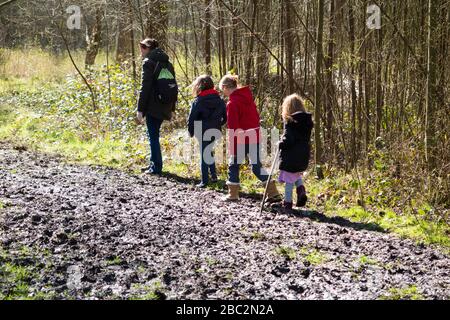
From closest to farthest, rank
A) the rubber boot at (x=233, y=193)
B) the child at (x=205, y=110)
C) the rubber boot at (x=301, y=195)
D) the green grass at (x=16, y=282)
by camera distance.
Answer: the green grass at (x=16, y=282) → the rubber boot at (x=301, y=195) → the rubber boot at (x=233, y=193) → the child at (x=205, y=110)

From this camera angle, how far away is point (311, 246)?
5973mm

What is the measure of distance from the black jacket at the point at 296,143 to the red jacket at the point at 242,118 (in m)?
0.68

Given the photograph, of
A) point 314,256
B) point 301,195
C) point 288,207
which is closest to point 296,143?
point 301,195

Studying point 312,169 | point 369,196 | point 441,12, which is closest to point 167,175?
point 312,169

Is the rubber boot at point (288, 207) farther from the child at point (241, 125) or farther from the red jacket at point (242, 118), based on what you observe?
the red jacket at point (242, 118)

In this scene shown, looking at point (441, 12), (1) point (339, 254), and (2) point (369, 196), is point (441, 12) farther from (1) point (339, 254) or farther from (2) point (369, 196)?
(1) point (339, 254)

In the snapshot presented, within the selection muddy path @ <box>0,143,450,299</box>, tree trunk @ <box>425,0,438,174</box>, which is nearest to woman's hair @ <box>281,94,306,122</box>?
muddy path @ <box>0,143,450,299</box>

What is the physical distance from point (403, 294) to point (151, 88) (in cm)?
534

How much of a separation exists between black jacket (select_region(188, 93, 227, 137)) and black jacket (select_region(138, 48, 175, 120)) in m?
0.86

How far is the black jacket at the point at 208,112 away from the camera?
8406 millimetres

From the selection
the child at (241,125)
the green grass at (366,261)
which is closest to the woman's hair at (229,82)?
the child at (241,125)

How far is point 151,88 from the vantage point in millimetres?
9102

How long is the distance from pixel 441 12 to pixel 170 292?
205 inches

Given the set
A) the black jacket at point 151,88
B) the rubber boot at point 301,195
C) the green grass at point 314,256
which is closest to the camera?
the green grass at point 314,256
